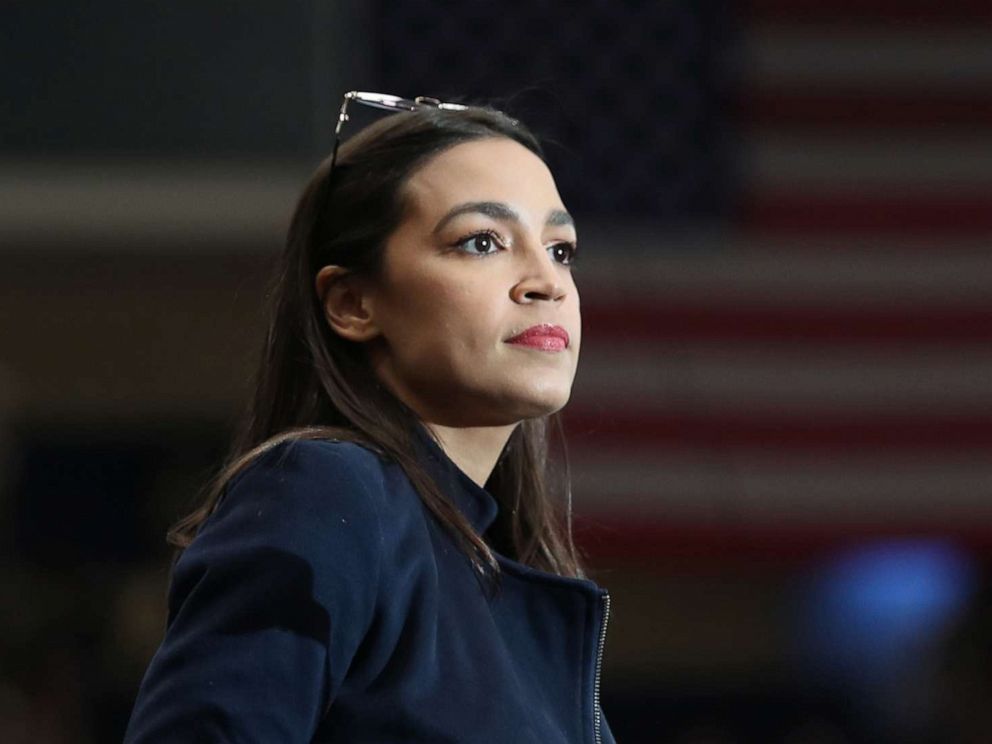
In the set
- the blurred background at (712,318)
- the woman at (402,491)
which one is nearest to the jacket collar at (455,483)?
the woman at (402,491)

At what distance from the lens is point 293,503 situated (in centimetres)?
138

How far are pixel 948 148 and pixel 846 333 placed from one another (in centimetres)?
54

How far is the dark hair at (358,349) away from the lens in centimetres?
160

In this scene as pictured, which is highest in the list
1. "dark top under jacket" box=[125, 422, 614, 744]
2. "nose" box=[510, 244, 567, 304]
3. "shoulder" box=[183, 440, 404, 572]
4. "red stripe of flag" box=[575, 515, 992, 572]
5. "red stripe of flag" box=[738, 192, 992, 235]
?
"nose" box=[510, 244, 567, 304]

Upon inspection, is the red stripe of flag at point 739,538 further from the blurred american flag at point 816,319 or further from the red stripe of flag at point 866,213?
the red stripe of flag at point 866,213

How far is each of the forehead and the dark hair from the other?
1 centimetres

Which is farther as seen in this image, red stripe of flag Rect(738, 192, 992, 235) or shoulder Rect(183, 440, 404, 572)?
red stripe of flag Rect(738, 192, 992, 235)

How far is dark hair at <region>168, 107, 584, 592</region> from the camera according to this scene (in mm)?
1603

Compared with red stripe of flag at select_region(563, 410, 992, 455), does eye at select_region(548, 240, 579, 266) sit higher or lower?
higher

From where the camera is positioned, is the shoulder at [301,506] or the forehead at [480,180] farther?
the forehead at [480,180]

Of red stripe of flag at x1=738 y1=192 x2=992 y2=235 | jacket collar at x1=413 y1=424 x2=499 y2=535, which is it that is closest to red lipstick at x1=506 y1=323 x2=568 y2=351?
jacket collar at x1=413 y1=424 x2=499 y2=535

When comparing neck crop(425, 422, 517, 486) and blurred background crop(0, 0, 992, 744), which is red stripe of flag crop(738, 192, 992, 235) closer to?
blurred background crop(0, 0, 992, 744)

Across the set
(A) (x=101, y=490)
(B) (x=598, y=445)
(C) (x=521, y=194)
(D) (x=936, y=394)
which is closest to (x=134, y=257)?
(A) (x=101, y=490)

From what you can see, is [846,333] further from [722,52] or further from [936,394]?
[722,52]
